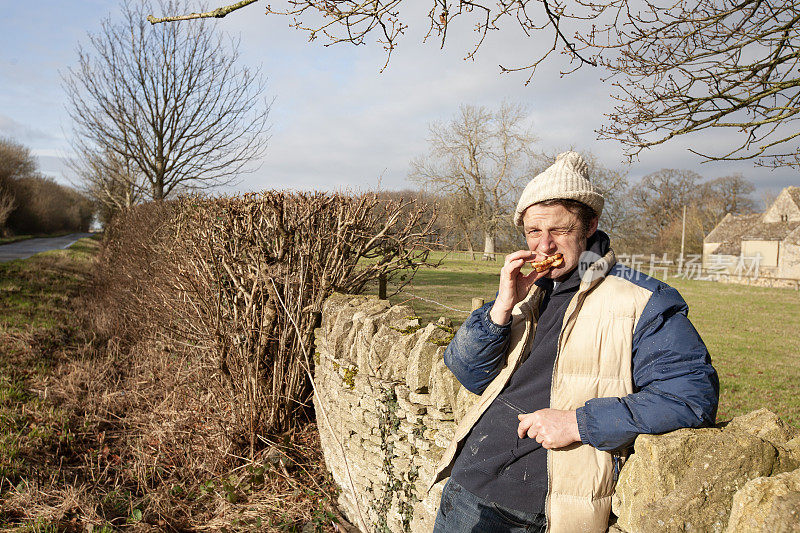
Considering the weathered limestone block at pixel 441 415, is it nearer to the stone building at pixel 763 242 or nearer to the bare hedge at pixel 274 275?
the bare hedge at pixel 274 275

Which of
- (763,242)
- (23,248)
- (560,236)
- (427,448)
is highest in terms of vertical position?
(763,242)

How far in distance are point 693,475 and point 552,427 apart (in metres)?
0.50

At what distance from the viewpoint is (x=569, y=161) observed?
216 cm

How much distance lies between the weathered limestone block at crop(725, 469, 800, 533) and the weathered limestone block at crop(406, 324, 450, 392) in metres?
1.86

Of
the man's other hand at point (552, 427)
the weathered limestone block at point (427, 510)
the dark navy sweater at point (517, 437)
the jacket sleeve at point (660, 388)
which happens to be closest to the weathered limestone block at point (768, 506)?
the jacket sleeve at point (660, 388)

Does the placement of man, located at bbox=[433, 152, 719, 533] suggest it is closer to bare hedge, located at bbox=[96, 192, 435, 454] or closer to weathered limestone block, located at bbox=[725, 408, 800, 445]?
weathered limestone block, located at bbox=[725, 408, 800, 445]

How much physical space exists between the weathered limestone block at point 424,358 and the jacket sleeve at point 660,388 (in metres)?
1.55

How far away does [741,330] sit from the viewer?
578 inches

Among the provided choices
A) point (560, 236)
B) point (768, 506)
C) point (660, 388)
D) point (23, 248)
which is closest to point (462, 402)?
point (560, 236)

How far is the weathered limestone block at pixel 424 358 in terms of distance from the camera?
130 inches

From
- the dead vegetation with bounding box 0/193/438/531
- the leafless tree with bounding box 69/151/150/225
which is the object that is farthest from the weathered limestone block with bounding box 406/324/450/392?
the leafless tree with bounding box 69/151/150/225

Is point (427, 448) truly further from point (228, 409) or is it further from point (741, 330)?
point (741, 330)

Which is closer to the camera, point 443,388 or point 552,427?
point 552,427

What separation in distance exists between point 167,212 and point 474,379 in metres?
9.74
